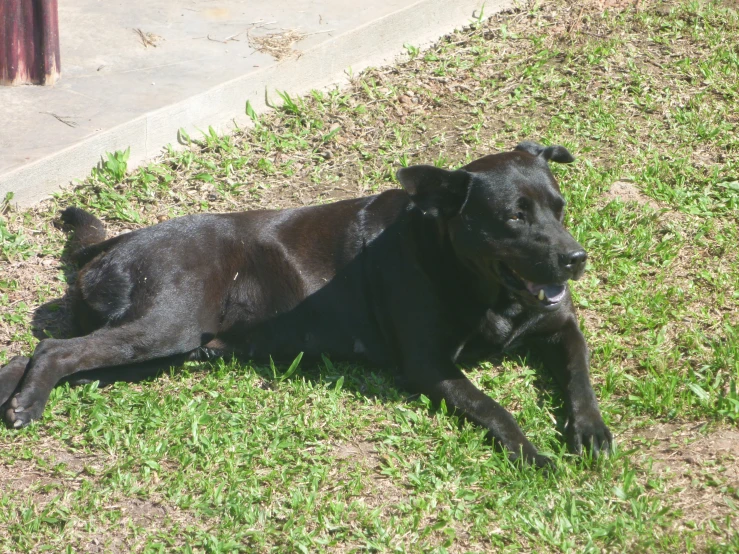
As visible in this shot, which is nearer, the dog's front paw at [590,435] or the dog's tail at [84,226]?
the dog's front paw at [590,435]

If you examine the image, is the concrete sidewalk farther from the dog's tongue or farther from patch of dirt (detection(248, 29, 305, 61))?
the dog's tongue

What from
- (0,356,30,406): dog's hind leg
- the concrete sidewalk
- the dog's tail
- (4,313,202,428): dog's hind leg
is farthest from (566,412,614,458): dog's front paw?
the concrete sidewalk

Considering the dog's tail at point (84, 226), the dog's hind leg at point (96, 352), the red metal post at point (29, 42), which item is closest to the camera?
the dog's hind leg at point (96, 352)

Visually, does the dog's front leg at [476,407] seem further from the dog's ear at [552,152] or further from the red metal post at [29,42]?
the red metal post at [29,42]

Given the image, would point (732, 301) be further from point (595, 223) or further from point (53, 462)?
point (53, 462)

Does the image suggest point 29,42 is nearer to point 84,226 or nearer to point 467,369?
point 84,226

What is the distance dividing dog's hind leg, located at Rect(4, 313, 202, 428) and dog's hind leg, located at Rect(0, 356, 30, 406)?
0.10 meters

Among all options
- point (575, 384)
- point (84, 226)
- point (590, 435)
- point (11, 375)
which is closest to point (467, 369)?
point (575, 384)

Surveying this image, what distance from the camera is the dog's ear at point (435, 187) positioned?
4.71m

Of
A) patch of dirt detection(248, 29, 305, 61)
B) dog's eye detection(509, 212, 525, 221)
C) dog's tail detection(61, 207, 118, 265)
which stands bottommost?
dog's tail detection(61, 207, 118, 265)

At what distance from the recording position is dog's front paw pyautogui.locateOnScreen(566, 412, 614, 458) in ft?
14.0

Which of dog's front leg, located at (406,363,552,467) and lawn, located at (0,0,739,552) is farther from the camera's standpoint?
dog's front leg, located at (406,363,552,467)

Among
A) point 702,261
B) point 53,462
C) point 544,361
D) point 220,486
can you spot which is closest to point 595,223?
point 702,261

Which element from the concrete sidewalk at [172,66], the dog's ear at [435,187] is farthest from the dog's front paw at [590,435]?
the concrete sidewalk at [172,66]
